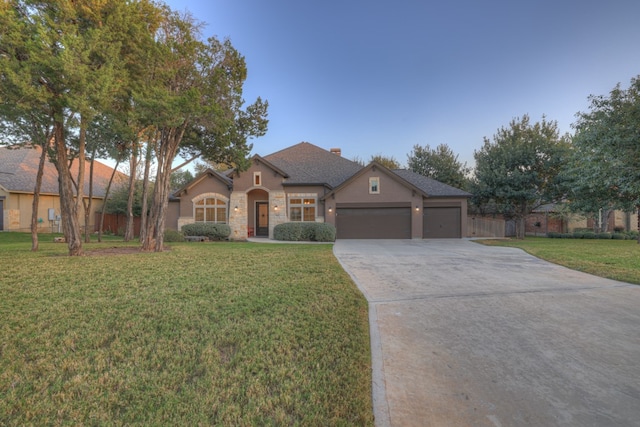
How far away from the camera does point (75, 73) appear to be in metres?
7.34

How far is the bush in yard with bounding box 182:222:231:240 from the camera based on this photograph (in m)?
17.7

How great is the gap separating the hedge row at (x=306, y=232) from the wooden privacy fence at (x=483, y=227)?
1134 centimetres

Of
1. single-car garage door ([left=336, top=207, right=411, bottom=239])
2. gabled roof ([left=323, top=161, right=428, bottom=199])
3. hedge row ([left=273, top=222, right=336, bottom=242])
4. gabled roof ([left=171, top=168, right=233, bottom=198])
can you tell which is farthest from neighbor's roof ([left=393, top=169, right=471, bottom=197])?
gabled roof ([left=171, top=168, right=233, bottom=198])

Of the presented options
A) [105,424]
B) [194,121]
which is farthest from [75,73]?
[105,424]

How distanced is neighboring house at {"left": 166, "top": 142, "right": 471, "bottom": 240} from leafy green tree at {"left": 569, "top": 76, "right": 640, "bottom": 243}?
6.32 metres

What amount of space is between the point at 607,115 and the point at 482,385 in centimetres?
1525

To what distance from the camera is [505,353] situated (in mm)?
3193

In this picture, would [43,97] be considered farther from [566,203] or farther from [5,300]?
[566,203]

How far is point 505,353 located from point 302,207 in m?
16.5

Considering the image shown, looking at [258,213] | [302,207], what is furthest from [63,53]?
[258,213]

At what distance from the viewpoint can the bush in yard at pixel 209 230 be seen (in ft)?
57.9

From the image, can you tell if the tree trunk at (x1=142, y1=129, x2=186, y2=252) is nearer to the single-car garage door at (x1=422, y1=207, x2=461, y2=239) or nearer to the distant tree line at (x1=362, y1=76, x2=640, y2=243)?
the single-car garage door at (x1=422, y1=207, x2=461, y2=239)

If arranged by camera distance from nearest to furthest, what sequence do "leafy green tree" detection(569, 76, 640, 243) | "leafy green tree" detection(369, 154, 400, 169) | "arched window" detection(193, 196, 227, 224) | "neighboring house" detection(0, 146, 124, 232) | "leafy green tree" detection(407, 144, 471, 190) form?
"leafy green tree" detection(569, 76, 640, 243) < "neighboring house" detection(0, 146, 124, 232) < "arched window" detection(193, 196, 227, 224) < "leafy green tree" detection(407, 144, 471, 190) < "leafy green tree" detection(369, 154, 400, 169)

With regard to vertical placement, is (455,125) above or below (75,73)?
above
